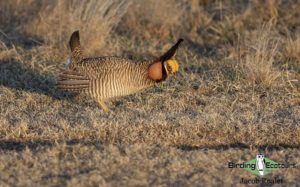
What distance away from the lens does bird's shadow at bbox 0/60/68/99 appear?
750 cm

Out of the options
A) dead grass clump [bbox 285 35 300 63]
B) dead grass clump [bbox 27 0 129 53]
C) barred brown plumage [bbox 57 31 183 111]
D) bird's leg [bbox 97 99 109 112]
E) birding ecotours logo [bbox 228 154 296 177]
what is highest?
dead grass clump [bbox 27 0 129 53]

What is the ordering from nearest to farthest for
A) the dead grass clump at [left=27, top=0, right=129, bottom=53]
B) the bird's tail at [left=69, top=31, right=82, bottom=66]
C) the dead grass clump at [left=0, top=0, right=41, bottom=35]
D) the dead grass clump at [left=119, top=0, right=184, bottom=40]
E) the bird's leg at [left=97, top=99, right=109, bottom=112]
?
the bird's leg at [left=97, top=99, right=109, bottom=112], the bird's tail at [left=69, top=31, right=82, bottom=66], the dead grass clump at [left=27, top=0, right=129, bottom=53], the dead grass clump at [left=0, top=0, right=41, bottom=35], the dead grass clump at [left=119, top=0, right=184, bottom=40]

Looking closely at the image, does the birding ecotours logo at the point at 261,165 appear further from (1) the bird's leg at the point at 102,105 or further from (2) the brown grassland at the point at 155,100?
(1) the bird's leg at the point at 102,105

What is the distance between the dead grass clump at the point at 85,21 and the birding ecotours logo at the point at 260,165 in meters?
3.89

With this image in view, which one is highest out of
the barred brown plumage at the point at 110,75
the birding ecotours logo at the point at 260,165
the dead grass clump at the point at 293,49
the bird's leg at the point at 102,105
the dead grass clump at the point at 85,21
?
the dead grass clump at the point at 85,21

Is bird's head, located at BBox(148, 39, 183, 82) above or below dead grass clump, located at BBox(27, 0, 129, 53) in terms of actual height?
below

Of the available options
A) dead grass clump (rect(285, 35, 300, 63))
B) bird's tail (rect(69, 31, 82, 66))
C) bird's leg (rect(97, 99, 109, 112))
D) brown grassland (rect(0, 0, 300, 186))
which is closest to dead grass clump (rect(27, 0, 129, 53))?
brown grassland (rect(0, 0, 300, 186))

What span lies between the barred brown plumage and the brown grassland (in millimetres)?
244

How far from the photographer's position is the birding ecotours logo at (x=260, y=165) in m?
5.16

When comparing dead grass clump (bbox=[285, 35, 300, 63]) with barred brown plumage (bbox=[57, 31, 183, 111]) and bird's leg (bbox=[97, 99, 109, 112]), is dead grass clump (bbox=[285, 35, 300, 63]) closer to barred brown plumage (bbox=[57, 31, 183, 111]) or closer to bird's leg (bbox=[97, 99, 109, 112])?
barred brown plumage (bbox=[57, 31, 183, 111])

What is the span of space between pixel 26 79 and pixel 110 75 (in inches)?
68.7

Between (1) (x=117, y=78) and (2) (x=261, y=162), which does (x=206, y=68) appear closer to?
(1) (x=117, y=78)

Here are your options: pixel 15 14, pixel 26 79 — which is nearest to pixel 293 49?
pixel 26 79

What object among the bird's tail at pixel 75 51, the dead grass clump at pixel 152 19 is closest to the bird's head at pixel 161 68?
the bird's tail at pixel 75 51
